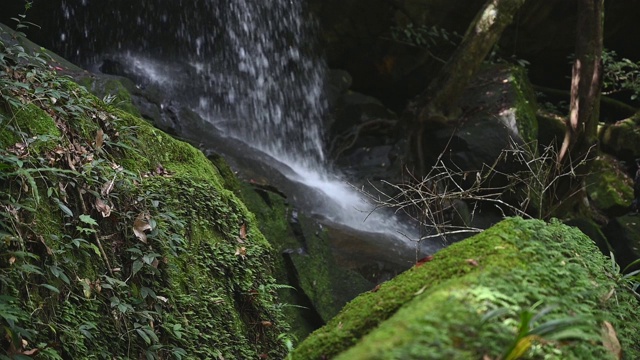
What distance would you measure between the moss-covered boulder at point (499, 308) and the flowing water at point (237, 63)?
774cm

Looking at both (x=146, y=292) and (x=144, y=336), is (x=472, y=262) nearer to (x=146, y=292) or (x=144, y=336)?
(x=144, y=336)

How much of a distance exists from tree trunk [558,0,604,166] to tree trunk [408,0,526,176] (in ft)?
4.31

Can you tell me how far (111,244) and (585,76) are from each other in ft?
27.7

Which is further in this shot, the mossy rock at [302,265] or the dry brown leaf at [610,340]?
the mossy rock at [302,265]

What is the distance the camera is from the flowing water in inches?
433

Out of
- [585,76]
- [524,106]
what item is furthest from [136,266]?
[524,106]

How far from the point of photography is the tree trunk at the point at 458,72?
10.4 m

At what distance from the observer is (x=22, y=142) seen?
3297mm

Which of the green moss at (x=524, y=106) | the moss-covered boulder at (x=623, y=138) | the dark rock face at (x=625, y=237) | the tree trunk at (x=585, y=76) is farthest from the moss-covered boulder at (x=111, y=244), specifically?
the moss-covered boulder at (x=623, y=138)

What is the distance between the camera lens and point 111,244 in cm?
349

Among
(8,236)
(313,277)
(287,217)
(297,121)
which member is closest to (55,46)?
(297,121)

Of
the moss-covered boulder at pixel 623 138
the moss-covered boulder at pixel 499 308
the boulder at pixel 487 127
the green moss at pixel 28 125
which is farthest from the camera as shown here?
the moss-covered boulder at pixel 623 138

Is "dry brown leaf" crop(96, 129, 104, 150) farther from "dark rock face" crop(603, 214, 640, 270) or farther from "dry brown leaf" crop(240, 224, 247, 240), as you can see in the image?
"dark rock face" crop(603, 214, 640, 270)

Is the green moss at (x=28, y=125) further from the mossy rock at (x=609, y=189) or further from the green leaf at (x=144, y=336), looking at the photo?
the mossy rock at (x=609, y=189)
